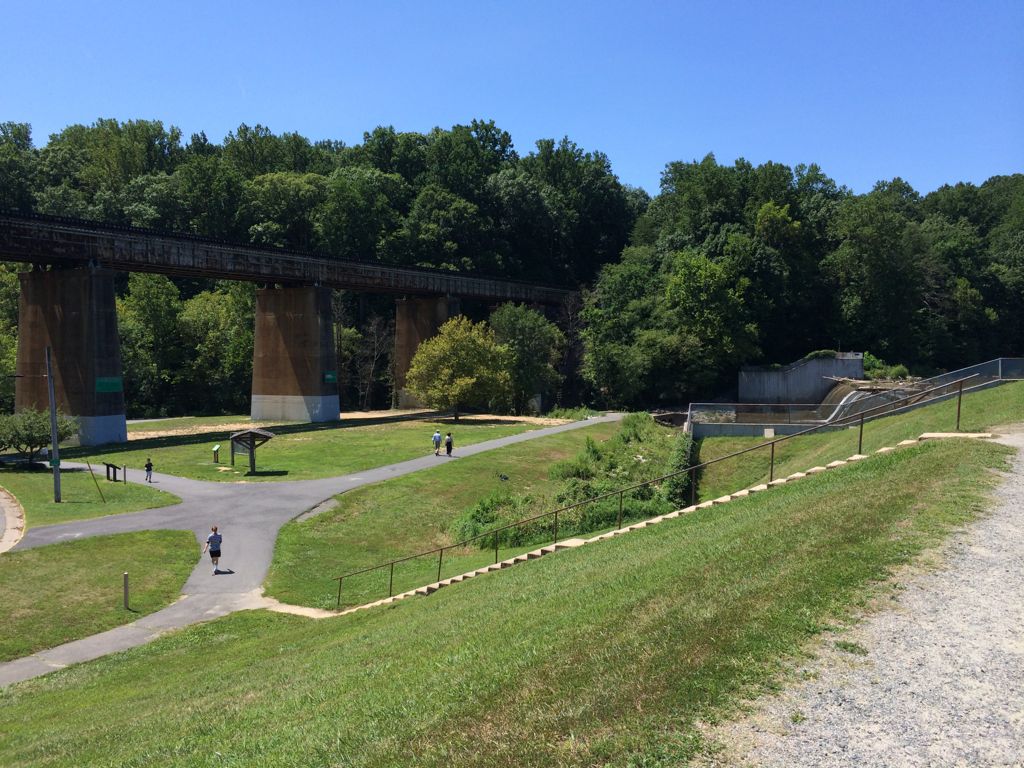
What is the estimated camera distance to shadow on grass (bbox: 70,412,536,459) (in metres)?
42.8

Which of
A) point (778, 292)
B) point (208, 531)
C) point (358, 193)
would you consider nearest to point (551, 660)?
point (208, 531)

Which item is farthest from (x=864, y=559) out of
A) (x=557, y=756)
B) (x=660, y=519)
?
(x=660, y=519)

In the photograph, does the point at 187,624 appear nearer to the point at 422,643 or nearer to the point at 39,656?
the point at 39,656

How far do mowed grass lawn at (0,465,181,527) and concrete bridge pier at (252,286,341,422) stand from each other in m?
23.9

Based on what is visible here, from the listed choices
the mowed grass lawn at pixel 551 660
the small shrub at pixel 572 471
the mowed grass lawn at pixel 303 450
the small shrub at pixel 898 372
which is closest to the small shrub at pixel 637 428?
the mowed grass lawn at pixel 303 450

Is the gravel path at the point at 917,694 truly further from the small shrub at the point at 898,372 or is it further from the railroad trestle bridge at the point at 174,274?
the small shrub at the point at 898,372

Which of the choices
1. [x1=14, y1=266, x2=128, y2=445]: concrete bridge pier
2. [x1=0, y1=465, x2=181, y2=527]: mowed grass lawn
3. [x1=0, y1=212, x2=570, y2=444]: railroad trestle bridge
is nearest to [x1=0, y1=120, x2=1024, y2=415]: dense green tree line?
A: [x1=0, y1=212, x2=570, y2=444]: railroad trestle bridge

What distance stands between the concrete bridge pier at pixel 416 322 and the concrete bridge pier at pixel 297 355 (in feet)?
42.2

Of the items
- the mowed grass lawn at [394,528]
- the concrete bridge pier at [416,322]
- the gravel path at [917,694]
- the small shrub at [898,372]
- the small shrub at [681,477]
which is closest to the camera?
the gravel path at [917,694]

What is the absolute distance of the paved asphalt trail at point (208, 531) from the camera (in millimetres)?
17625

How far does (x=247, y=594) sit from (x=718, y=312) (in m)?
49.2

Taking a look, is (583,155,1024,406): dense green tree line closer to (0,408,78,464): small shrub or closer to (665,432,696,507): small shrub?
(665,432,696,507): small shrub

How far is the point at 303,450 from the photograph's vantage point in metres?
44.4

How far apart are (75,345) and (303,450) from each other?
14.5 m
